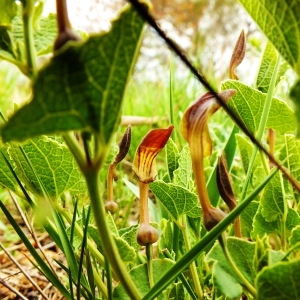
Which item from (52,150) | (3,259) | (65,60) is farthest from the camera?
(3,259)

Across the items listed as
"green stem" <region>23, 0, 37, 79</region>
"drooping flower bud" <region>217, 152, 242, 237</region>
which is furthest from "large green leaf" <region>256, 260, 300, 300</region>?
"green stem" <region>23, 0, 37, 79</region>

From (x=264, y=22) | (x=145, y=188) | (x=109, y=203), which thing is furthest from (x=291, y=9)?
(x=109, y=203)

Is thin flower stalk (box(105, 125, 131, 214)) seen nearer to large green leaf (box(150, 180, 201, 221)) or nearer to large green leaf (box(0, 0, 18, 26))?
large green leaf (box(150, 180, 201, 221))

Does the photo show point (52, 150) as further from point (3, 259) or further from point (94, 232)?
point (3, 259)

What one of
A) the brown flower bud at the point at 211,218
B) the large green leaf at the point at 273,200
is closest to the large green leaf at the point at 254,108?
the large green leaf at the point at 273,200

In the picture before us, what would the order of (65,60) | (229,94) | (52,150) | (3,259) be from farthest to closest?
1. (3,259)
2. (52,150)
3. (229,94)
4. (65,60)

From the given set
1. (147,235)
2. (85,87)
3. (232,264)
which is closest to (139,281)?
(147,235)

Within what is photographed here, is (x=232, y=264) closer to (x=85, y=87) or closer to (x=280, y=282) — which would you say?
(x=280, y=282)
